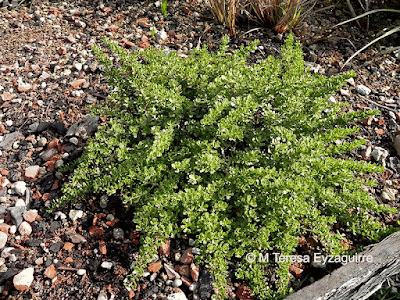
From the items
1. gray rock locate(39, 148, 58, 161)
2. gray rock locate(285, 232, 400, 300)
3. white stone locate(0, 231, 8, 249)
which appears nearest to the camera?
gray rock locate(285, 232, 400, 300)

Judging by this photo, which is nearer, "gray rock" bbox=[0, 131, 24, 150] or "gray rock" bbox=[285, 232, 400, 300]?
"gray rock" bbox=[285, 232, 400, 300]

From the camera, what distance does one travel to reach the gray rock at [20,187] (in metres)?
2.71

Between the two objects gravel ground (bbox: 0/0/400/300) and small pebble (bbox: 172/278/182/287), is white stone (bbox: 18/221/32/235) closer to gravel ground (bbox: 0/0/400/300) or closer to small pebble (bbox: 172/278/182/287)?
gravel ground (bbox: 0/0/400/300)

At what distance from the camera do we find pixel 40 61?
362 centimetres

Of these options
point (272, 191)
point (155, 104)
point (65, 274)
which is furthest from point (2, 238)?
point (272, 191)

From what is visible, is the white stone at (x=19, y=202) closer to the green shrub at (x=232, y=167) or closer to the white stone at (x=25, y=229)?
the white stone at (x=25, y=229)

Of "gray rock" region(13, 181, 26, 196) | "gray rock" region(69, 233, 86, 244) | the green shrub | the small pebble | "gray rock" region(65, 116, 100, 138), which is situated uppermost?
the green shrub

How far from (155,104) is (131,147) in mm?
395

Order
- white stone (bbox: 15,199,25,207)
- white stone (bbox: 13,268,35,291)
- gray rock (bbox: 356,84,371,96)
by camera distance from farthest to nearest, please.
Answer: gray rock (bbox: 356,84,371,96) < white stone (bbox: 15,199,25,207) < white stone (bbox: 13,268,35,291)

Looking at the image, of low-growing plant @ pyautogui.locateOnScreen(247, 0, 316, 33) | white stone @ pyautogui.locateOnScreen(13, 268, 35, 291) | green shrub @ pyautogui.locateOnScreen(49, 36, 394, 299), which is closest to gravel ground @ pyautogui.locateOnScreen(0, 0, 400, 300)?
white stone @ pyautogui.locateOnScreen(13, 268, 35, 291)

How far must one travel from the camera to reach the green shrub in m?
2.11

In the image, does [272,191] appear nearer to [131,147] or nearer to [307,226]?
[307,226]

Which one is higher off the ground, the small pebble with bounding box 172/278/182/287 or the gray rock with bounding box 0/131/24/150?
the gray rock with bounding box 0/131/24/150

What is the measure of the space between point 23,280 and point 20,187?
761mm
